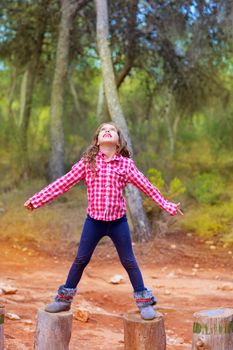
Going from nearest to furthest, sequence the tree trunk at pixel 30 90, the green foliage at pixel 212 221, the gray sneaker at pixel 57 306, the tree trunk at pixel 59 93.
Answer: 1. the gray sneaker at pixel 57 306
2. the green foliage at pixel 212 221
3. the tree trunk at pixel 59 93
4. the tree trunk at pixel 30 90

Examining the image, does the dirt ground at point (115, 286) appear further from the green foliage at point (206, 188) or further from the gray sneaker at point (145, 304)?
the green foliage at point (206, 188)

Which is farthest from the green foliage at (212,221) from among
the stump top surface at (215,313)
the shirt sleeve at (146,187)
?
the stump top surface at (215,313)

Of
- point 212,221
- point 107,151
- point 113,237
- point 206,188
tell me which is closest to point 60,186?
point 107,151

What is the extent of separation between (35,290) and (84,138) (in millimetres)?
9237

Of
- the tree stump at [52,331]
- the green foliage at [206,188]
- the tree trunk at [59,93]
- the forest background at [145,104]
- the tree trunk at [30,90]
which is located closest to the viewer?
the tree stump at [52,331]

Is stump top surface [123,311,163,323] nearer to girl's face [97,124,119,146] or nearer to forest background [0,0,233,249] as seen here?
girl's face [97,124,119,146]

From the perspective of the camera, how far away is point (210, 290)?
7703 mm

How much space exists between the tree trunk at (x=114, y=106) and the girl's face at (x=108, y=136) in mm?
5528

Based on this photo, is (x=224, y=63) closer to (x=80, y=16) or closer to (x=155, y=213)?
(x=80, y=16)

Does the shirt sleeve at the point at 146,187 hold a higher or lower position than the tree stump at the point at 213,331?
higher

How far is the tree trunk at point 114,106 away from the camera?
10109 millimetres

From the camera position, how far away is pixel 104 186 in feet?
14.5

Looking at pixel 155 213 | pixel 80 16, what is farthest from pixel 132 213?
pixel 80 16

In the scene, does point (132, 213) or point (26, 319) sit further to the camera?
point (132, 213)
